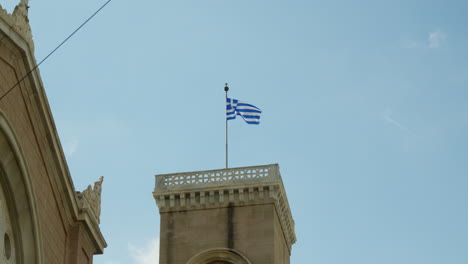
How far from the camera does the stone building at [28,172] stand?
2338 cm

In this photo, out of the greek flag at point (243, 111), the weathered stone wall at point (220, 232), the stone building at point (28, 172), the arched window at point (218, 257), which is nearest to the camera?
the stone building at point (28, 172)

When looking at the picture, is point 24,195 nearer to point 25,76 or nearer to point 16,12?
point 25,76

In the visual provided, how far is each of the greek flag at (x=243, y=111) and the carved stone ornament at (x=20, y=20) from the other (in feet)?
90.0

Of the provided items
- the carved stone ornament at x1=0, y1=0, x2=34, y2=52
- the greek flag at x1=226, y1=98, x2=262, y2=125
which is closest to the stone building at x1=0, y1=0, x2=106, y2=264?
the carved stone ornament at x1=0, y1=0, x2=34, y2=52

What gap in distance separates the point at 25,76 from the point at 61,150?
287 centimetres

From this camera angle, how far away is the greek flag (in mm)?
51812

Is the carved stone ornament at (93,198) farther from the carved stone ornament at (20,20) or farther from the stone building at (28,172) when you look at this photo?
the carved stone ornament at (20,20)

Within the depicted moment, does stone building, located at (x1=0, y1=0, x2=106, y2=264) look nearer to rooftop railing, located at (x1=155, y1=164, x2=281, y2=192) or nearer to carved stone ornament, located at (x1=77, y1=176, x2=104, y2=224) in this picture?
carved stone ornament, located at (x1=77, y1=176, x2=104, y2=224)

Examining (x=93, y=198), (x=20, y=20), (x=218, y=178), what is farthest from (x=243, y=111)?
(x=20, y=20)

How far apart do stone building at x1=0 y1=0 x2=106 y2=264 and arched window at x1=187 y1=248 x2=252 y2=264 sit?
19.6 meters

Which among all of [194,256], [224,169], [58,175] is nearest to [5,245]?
[58,175]

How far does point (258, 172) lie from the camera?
48.6 metres

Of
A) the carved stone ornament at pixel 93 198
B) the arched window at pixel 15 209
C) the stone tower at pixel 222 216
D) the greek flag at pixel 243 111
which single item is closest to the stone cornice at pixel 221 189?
the stone tower at pixel 222 216

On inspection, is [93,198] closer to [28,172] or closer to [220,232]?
[28,172]
